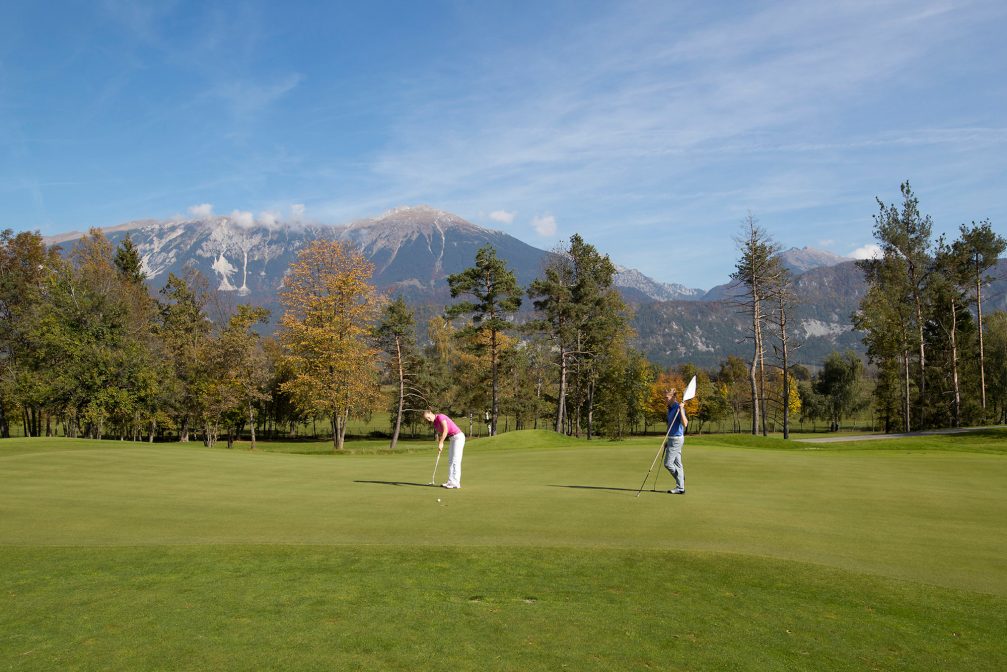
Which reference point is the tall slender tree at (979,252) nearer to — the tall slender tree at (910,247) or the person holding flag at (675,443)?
the tall slender tree at (910,247)

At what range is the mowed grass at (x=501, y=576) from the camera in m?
6.48

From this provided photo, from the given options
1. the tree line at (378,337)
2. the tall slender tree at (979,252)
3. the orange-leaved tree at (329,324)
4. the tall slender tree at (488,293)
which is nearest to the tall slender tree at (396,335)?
the tree line at (378,337)

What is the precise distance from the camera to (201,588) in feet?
28.4

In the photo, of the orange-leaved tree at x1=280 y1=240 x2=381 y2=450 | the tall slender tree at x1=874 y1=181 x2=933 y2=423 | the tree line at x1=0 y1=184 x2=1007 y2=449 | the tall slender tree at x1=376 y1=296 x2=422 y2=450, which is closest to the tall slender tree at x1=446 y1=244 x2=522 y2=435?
the tree line at x1=0 y1=184 x2=1007 y2=449

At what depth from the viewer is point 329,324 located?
4975cm

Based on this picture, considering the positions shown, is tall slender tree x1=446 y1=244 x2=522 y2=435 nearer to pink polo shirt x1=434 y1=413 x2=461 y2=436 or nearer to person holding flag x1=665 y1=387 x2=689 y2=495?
pink polo shirt x1=434 y1=413 x2=461 y2=436

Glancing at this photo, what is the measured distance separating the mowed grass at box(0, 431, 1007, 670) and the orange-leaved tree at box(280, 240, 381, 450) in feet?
104

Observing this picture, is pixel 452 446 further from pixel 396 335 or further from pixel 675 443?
pixel 396 335

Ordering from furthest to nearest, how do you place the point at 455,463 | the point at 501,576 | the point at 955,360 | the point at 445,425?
the point at 955,360 → the point at 445,425 → the point at 455,463 → the point at 501,576

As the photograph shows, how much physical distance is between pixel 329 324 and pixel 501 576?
4304 centimetres

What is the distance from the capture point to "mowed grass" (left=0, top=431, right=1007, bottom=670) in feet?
21.3

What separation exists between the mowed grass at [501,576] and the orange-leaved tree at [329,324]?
1248 inches

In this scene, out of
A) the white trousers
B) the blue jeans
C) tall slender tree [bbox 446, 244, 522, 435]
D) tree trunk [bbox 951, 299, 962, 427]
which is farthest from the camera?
tall slender tree [bbox 446, 244, 522, 435]

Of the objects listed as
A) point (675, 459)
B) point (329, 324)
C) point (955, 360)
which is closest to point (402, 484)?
point (675, 459)
